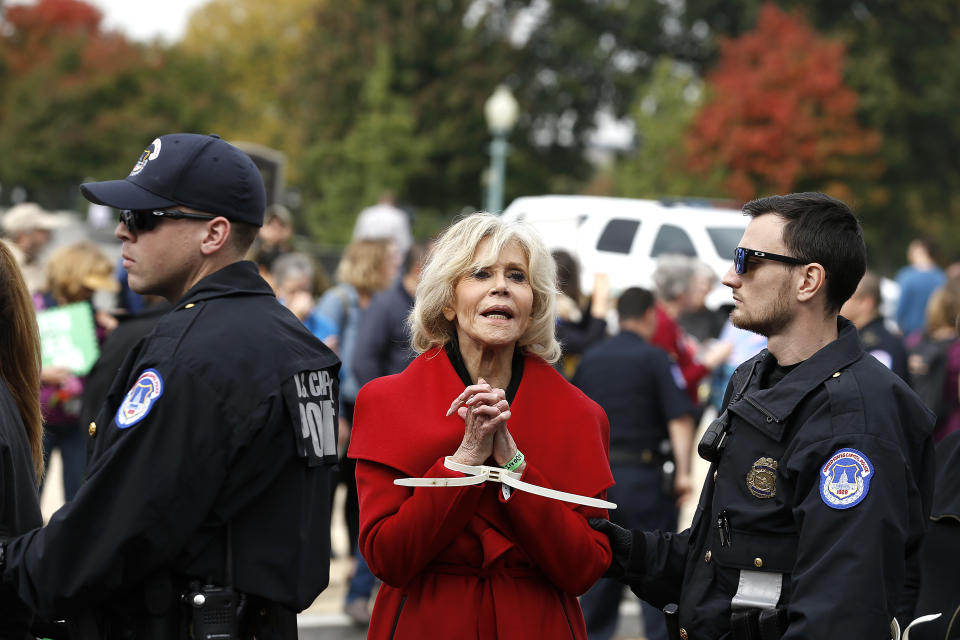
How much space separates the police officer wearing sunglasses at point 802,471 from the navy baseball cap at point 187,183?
1.55 meters

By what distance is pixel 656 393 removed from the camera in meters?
7.44

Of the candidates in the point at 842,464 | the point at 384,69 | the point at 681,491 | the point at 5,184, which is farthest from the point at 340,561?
the point at 5,184

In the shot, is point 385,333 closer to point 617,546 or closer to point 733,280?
point 617,546

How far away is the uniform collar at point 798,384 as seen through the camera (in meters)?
3.48

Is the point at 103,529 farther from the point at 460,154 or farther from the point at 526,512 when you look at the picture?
the point at 460,154

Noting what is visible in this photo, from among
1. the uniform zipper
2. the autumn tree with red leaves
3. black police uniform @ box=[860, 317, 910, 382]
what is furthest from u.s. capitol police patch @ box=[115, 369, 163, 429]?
the autumn tree with red leaves

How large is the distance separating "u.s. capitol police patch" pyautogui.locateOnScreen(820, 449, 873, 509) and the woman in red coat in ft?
2.71

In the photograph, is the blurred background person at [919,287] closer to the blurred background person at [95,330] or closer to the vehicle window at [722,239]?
the vehicle window at [722,239]

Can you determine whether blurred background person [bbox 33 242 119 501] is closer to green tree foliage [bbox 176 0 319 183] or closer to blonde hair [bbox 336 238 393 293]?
blonde hair [bbox 336 238 393 293]

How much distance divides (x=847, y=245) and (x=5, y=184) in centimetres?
4677

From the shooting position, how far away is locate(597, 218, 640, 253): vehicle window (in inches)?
358

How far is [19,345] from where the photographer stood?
3818 mm

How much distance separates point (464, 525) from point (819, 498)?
1057 millimetres

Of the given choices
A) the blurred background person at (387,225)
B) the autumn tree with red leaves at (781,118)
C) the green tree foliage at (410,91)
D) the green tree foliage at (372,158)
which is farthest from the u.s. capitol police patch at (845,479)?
the green tree foliage at (410,91)
